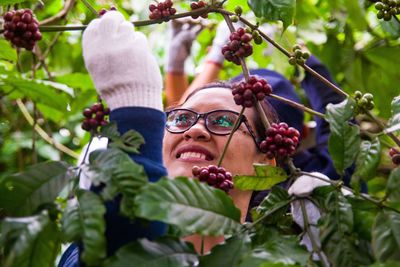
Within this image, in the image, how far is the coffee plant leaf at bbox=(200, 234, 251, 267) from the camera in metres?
0.91

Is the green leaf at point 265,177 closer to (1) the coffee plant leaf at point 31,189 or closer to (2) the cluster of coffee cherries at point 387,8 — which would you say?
(1) the coffee plant leaf at point 31,189

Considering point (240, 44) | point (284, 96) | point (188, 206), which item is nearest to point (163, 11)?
point (240, 44)

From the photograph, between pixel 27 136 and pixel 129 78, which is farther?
pixel 27 136

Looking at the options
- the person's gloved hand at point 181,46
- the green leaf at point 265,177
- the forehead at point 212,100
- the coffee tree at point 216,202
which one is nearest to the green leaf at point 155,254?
the coffee tree at point 216,202

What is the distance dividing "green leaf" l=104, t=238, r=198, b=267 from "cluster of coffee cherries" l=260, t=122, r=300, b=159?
272 millimetres

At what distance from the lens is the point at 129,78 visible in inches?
44.3

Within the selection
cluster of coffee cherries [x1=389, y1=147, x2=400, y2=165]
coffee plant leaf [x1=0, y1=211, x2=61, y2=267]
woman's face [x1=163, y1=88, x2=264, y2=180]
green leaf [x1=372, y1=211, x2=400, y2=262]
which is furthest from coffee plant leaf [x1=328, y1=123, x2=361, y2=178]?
woman's face [x1=163, y1=88, x2=264, y2=180]

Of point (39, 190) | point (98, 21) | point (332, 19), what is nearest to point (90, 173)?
point (39, 190)

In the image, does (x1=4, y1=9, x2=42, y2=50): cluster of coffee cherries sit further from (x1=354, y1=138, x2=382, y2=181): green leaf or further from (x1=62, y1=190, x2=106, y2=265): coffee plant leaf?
(x1=354, y1=138, x2=382, y2=181): green leaf

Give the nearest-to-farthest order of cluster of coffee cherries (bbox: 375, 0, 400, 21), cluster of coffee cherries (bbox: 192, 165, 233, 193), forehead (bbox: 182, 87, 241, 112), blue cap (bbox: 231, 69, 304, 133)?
cluster of coffee cherries (bbox: 192, 165, 233, 193)
cluster of coffee cherries (bbox: 375, 0, 400, 21)
forehead (bbox: 182, 87, 241, 112)
blue cap (bbox: 231, 69, 304, 133)

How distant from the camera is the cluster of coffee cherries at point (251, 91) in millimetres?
1189

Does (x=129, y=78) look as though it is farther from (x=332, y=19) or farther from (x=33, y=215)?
(x=332, y=19)

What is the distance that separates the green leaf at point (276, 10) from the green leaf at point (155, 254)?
1.67 ft

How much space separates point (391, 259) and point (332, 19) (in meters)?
1.79
